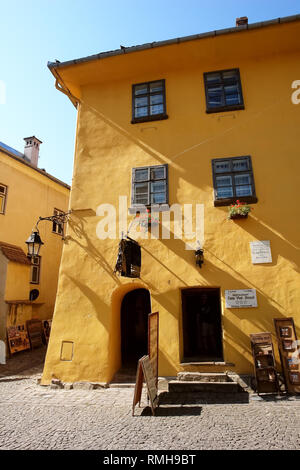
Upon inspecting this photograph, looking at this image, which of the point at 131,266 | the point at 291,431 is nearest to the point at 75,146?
the point at 131,266

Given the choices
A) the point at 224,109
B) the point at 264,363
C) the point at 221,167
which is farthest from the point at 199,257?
the point at 224,109

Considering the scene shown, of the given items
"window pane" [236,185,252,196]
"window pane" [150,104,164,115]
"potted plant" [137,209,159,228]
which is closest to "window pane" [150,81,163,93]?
"window pane" [150,104,164,115]

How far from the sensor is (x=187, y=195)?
27.9 feet

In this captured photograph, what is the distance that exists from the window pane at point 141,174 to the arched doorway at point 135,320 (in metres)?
3.80

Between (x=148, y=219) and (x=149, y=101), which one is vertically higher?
(x=149, y=101)

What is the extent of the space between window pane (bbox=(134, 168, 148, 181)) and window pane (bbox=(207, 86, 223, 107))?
283cm

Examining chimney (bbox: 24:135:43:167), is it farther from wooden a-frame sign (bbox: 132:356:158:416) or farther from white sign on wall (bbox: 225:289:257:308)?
wooden a-frame sign (bbox: 132:356:158:416)

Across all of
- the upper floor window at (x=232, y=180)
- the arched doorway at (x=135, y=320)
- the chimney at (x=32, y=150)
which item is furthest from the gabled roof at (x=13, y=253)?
the upper floor window at (x=232, y=180)

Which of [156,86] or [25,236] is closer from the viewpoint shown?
[156,86]

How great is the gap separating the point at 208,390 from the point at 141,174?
5929 mm

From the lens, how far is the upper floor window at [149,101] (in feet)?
30.7

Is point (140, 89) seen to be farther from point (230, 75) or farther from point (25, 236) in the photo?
point (25, 236)

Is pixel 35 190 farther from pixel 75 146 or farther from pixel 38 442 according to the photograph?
pixel 38 442

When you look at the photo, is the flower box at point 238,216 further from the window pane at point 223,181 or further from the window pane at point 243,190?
the window pane at point 223,181
